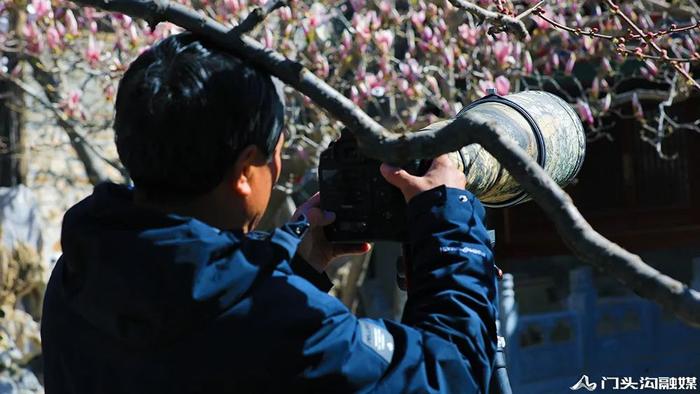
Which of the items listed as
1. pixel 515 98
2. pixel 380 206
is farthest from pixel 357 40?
pixel 380 206

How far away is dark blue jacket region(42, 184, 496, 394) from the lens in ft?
4.05

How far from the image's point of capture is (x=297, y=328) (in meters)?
1.24

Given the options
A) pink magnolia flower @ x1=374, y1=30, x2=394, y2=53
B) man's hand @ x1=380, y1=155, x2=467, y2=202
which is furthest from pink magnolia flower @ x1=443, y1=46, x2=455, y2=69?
man's hand @ x1=380, y1=155, x2=467, y2=202

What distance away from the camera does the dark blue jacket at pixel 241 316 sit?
1233 millimetres

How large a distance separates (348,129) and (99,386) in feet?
1.66

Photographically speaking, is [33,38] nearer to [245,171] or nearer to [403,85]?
[403,85]

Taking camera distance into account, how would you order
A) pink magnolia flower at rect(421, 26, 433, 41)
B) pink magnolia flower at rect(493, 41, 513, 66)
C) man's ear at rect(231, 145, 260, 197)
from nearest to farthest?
man's ear at rect(231, 145, 260, 197)
pink magnolia flower at rect(493, 41, 513, 66)
pink magnolia flower at rect(421, 26, 433, 41)

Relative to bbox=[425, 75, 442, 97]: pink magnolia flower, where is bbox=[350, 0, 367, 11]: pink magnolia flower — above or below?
above

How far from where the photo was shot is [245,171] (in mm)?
1331

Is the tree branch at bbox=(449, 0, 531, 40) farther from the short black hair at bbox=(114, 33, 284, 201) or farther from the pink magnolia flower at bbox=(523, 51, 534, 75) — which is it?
the pink magnolia flower at bbox=(523, 51, 534, 75)

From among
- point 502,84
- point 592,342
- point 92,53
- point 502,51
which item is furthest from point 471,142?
point 592,342

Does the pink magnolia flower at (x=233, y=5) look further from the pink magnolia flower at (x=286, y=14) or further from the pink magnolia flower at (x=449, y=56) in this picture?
the pink magnolia flower at (x=449, y=56)

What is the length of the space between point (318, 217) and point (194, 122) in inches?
15.9

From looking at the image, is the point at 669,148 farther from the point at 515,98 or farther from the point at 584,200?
the point at 515,98
